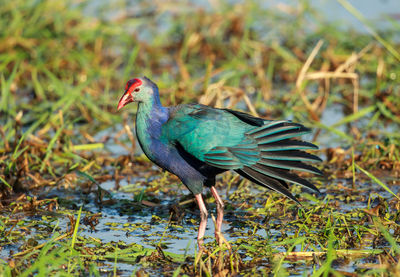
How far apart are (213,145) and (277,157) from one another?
0.44 m

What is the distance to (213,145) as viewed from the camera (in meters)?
4.51

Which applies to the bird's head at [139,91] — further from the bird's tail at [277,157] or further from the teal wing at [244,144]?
the bird's tail at [277,157]

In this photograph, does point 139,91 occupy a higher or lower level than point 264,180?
higher

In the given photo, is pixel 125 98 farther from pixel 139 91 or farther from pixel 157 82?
pixel 157 82

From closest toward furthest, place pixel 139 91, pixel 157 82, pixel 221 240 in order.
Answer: pixel 221 240
pixel 139 91
pixel 157 82

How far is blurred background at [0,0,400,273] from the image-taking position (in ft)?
18.7

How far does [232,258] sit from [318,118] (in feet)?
11.2

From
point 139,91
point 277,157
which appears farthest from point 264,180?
point 139,91

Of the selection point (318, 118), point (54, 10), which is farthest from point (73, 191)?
point (54, 10)

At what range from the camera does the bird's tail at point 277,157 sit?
4.56m

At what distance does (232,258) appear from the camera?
13.3 ft

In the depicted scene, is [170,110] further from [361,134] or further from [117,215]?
[361,134]

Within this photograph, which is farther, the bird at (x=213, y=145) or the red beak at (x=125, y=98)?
the red beak at (x=125, y=98)

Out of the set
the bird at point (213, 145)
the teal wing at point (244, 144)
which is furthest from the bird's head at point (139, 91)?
the teal wing at point (244, 144)
